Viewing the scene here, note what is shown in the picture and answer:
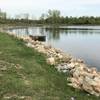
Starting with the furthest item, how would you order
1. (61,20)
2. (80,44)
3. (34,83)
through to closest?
(61,20) < (80,44) < (34,83)

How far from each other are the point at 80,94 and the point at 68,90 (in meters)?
0.50

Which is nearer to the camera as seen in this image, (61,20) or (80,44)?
(80,44)

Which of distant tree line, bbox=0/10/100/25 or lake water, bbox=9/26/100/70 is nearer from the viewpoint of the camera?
lake water, bbox=9/26/100/70

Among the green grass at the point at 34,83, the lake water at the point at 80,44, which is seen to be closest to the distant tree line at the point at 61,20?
the lake water at the point at 80,44

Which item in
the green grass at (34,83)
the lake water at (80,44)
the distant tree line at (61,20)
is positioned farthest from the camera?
the distant tree line at (61,20)

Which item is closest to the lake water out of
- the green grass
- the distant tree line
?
the green grass

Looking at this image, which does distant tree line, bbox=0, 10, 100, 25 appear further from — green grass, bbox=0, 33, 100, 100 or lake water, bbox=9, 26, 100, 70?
green grass, bbox=0, 33, 100, 100

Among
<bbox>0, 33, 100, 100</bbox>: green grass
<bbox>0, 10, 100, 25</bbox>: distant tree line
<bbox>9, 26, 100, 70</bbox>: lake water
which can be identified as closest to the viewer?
<bbox>0, 33, 100, 100</bbox>: green grass

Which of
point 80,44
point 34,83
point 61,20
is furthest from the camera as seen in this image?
point 61,20

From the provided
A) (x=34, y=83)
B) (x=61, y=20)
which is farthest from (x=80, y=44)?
(x=61, y=20)

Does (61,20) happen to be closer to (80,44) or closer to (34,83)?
(80,44)

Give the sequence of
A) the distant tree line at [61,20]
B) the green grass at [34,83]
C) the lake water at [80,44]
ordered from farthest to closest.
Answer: the distant tree line at [61,20] < the lake water at [80,44] < the green grass at [34,83]

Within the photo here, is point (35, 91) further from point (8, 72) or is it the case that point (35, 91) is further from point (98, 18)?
point (98, 18)

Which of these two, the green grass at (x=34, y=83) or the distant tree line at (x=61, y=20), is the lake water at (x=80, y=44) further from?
the distant tree line at (x=61, y=20)
